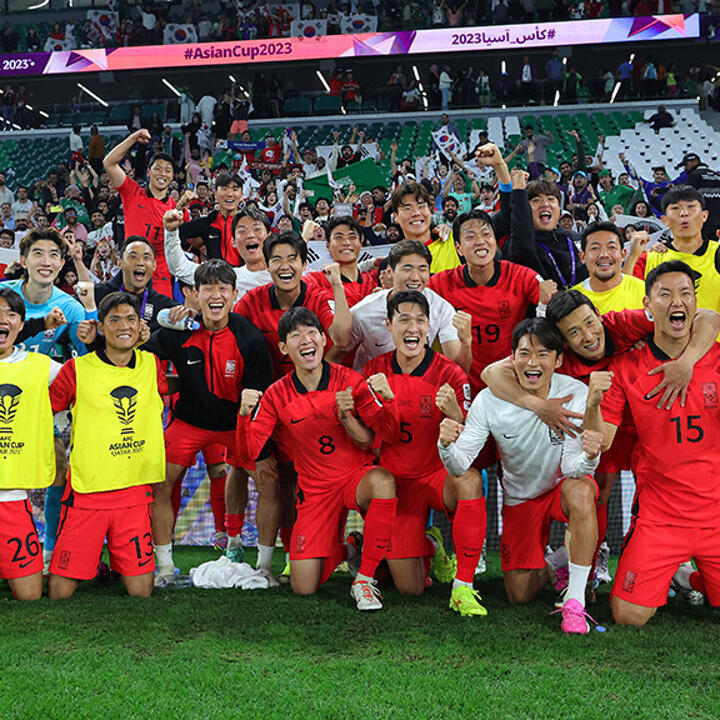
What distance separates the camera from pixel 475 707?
3.15 m

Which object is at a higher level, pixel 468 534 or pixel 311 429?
pixel 311 429

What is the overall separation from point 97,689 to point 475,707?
155 cm

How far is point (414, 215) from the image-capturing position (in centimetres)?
594

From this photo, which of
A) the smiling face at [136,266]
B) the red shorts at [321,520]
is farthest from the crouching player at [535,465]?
the smiling face at [136,266]

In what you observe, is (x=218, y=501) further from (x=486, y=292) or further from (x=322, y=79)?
(x=322, y=79)

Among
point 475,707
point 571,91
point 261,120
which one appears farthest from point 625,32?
point 475,707

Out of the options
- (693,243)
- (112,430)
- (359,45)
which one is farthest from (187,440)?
(359,45)

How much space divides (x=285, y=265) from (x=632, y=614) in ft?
9.76

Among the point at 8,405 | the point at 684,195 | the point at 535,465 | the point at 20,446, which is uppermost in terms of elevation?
the point at 684,195

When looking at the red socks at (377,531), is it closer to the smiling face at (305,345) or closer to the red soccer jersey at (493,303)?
the smiling face at (305,345)

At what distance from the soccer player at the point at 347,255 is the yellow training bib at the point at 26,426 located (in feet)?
6.21

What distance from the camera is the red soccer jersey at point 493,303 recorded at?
17.6 feet

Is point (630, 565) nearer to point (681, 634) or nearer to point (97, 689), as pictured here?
point (681, 634)

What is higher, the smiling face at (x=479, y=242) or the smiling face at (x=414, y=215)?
the smiling face at (x=414, y=215)
